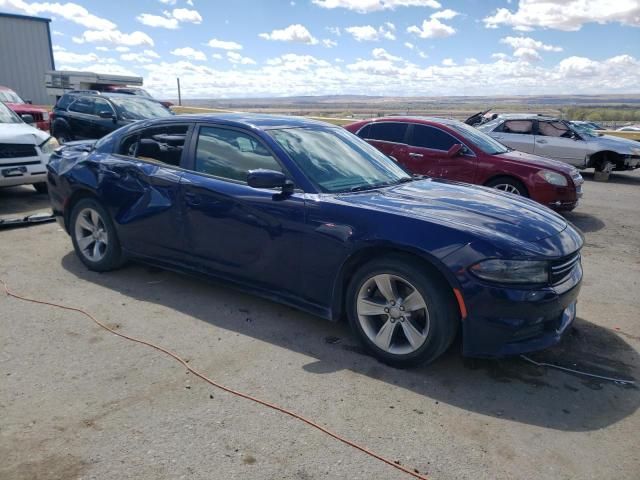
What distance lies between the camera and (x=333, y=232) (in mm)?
3750

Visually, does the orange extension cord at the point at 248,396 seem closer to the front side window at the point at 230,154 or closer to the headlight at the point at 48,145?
the front side window at the point at 230,154

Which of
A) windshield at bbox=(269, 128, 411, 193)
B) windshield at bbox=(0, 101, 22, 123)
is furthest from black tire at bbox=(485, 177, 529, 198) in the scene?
windshield at bbox=(0, 101, 22, 123)

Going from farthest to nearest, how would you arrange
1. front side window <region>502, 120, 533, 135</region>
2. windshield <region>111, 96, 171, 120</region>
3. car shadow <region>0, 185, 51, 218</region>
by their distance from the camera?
front side window <region>502, 120, 533, 135</region> → windshield <region>111, 96, 171, 120</region> → car shadow <region>0, 185, 51, 218</region>

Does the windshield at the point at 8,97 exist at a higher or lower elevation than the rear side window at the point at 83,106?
higher

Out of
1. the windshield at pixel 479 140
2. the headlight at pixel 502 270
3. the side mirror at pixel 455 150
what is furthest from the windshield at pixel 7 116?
the headlight at pixel 502 270

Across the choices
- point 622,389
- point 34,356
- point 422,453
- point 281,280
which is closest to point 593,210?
point 622,389

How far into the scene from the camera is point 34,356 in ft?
12.1

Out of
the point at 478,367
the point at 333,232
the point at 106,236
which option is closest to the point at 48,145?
the point at 106,236

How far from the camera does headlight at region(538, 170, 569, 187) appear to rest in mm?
8250

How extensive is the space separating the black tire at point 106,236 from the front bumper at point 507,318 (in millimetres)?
3431

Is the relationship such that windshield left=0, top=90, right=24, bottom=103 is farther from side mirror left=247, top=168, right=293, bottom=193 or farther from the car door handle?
side mirror left=247, top=168, right=293, bottom=193

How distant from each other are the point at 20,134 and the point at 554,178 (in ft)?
26.4

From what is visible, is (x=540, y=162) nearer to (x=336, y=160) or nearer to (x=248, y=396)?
(x=336, y=160)

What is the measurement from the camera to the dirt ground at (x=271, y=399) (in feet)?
8.81
